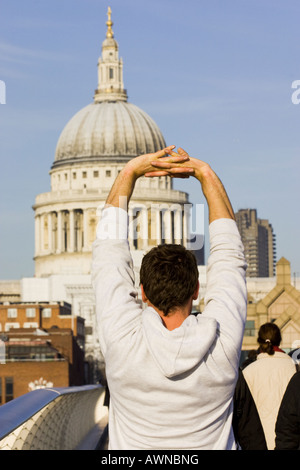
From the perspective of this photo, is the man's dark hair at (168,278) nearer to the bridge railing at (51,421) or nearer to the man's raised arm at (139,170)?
the man's raised arm at (139,170)

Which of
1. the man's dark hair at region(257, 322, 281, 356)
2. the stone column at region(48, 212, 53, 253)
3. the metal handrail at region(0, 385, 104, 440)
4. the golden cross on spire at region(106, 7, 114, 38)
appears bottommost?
the metal handrail at region(0, 385, 104, 440)

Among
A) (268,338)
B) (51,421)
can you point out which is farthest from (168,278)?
(51,421)

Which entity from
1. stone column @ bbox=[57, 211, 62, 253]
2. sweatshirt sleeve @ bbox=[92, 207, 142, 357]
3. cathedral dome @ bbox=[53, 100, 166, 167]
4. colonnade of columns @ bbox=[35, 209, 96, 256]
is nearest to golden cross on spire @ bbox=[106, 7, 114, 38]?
cathedral dome @ bbox=[53, 100, 166, 167]

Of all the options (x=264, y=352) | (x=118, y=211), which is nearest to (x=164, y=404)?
(x=118, y=211)

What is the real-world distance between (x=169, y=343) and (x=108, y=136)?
16478 centimetres

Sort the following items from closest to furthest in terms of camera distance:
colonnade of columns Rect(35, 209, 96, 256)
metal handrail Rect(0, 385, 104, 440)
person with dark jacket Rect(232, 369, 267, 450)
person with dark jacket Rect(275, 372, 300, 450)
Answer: person with dark jacket Rect(232, 369, 267, 450) < person with dark jacket Rect(275, 372, 300, 450) < metal handrail Rect(0, 385, 104, 440) < colonnade of columns Rect(35, 209, 96, 256)

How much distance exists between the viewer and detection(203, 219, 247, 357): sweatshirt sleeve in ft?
17.3

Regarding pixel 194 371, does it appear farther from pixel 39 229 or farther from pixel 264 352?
pixel 39 229

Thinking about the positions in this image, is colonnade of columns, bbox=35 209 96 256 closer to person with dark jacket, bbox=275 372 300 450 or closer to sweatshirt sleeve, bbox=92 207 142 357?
person with dark jacket, bbox=275 372 300 450

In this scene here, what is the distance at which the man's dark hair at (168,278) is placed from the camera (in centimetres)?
534

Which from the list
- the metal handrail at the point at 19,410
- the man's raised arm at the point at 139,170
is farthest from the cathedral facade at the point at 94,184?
the man's raised arm at the point at 139,170

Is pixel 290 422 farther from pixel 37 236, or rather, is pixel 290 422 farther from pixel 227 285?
pixel 37 236

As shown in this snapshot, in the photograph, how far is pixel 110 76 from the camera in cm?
17725
